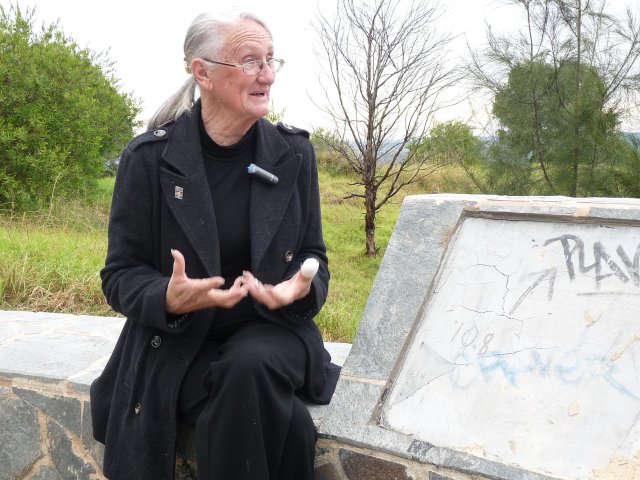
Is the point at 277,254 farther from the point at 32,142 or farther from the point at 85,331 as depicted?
the point at 32,142

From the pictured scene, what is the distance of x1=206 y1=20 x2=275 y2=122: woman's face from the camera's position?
200cm

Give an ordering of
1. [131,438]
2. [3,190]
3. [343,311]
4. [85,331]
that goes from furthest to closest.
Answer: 1. [3,190]
2. [343,311]
3. [85,331]
4. [131,438]

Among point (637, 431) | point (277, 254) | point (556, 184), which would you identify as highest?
point (556, 184)

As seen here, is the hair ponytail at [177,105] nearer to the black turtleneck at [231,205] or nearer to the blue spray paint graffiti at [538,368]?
the black turtleneck at [231,205]

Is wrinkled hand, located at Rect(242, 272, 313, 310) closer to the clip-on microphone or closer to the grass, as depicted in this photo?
the clip-on microphone

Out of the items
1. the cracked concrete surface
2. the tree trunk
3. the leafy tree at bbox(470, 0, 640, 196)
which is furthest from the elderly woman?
the tree trunk

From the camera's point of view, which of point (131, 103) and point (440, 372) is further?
point (131, 103)

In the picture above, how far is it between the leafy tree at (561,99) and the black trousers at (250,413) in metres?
4.98

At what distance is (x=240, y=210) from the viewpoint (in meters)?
2.05

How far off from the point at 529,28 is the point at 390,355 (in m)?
5.32

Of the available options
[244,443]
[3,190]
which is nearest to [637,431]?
[244,443]

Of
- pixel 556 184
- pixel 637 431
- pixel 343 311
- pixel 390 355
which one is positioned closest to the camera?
pixel 637 431

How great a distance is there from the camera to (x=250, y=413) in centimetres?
172

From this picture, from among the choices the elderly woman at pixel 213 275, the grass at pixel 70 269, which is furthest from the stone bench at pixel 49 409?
the grass at pixel 70 269
